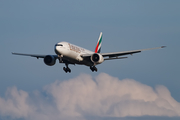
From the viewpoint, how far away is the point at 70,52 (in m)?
55.7

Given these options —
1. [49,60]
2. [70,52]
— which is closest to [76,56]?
[70,52]

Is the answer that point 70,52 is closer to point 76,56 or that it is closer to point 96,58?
point 76,56

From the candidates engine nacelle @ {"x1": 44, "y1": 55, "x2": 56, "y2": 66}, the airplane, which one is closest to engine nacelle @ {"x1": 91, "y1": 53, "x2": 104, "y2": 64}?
the airplane

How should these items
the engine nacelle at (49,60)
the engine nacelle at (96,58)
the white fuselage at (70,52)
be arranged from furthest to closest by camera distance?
the engine nacelle at (49,60) < the engine nacelle at (96,58) < the white fuselage at (70,52)

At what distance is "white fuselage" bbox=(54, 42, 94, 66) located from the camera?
178 feet

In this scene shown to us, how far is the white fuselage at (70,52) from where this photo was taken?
54.3 metres

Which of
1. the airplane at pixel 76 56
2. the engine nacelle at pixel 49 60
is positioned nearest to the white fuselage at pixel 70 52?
the airplane at pixel 76 56

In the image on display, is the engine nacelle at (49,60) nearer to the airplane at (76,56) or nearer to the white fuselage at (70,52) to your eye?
the airplane at (76,56)

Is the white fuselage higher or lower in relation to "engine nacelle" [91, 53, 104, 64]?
higher

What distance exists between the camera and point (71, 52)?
55906mm

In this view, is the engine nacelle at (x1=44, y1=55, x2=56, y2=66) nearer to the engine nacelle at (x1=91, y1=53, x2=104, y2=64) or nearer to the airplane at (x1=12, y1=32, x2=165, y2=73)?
the airplane at (x1=12, y1=32, x2=165, y2=73)

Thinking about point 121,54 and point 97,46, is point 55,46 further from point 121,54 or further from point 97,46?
point 97,46

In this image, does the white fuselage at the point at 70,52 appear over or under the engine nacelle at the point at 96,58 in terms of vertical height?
over

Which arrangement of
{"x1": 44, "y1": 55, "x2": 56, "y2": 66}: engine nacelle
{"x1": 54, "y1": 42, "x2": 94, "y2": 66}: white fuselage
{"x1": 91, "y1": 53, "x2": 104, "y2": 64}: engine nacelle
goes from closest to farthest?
{"x1": 54, "y1": 42, "x2": 94, "y2": 66}: white fuselage
{"x1": 91, "y1": 53, "x2": 104, "y2": 64}: engine nacelle
{"x1": 44, "y1": 55, "x2": 56, "y2": 66}: engine nacelle
